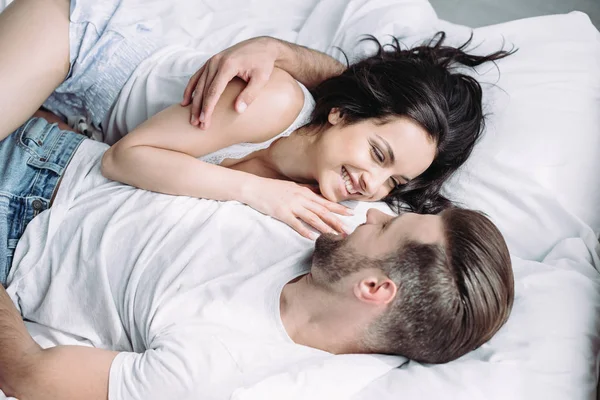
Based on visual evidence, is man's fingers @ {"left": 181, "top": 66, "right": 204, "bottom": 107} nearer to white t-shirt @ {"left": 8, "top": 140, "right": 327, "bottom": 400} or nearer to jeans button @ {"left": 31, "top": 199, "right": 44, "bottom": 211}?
white t-shirt @ {"left": 8, "top": 140, "right": 327, "bottom": 400}

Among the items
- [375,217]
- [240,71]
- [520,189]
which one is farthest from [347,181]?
[520,189]

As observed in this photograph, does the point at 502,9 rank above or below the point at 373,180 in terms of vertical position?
below

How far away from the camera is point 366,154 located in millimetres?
1363

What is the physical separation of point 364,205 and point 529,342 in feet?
1.54

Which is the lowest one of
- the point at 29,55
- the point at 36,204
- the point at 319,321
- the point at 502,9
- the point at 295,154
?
the point at 502,9

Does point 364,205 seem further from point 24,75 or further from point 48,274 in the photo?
point 24,75

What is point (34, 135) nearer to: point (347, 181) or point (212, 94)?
point (212, 94)

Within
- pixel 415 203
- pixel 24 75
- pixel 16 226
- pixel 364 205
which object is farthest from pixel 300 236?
pixel 24 75

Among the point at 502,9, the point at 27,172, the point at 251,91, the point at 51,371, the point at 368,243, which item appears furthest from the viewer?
the point at 502,9

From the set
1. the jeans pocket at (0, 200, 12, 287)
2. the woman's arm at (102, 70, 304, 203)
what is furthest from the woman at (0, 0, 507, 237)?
the jeans pocket at (0, 200, 12, 287)

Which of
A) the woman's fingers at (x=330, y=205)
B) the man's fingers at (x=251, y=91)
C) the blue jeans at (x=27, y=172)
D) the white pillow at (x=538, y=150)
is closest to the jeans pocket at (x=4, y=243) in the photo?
the blue jeans at (x=27, y=172)

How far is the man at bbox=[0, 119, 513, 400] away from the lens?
→ 109 centimetres

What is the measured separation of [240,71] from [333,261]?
470 millimetres

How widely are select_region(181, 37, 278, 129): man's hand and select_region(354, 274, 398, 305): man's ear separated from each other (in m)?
0.46
